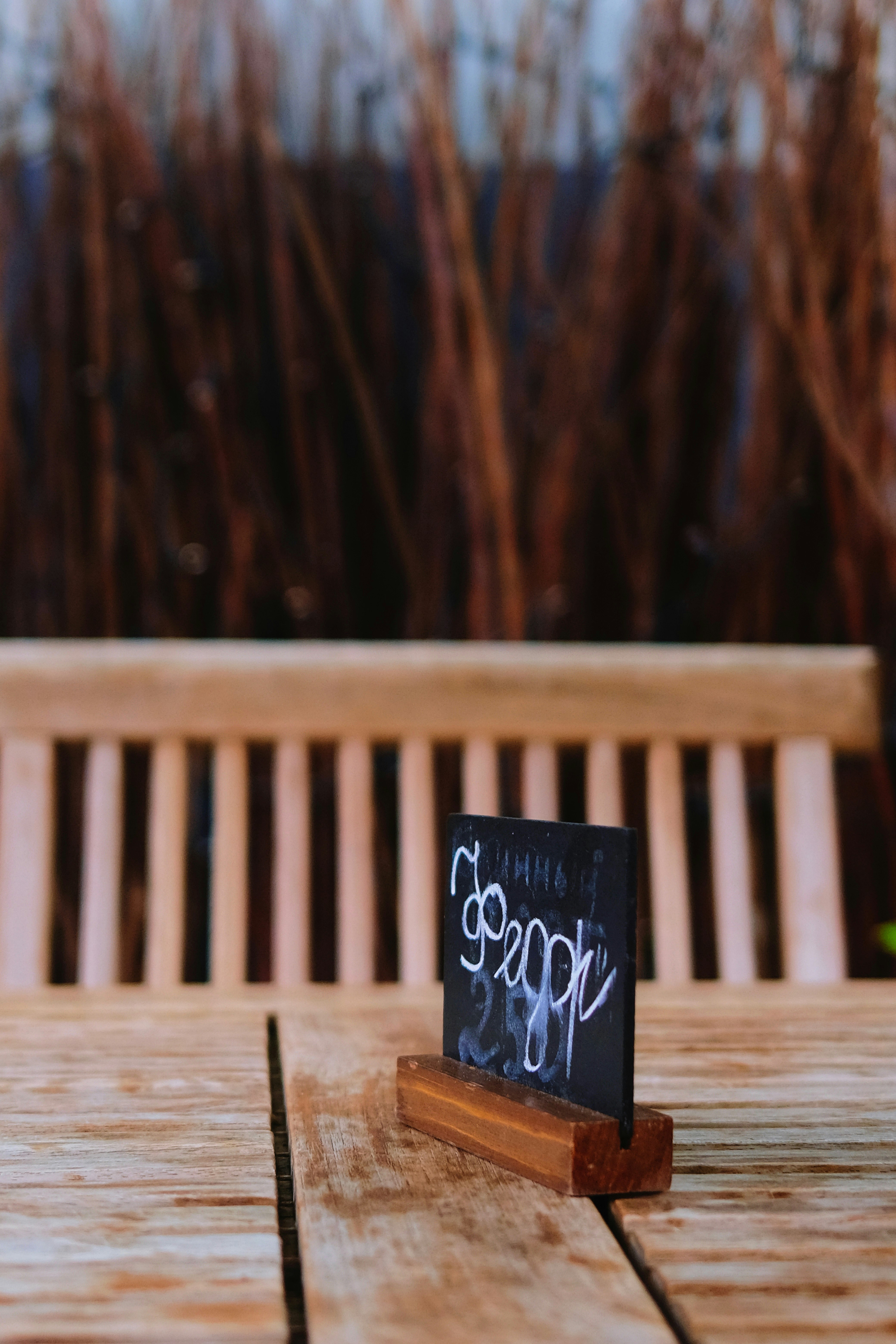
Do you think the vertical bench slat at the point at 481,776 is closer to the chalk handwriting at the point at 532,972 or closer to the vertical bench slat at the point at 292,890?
the vertical bench slat at the point at 292,890

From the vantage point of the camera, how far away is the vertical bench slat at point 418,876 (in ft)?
3.43

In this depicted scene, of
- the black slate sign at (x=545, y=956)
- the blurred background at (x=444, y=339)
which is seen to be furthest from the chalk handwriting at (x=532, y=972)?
the blurred background at (x=444, y=339)

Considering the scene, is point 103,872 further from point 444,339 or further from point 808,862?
point 444,339

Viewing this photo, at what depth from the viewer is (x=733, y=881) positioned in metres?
1.06

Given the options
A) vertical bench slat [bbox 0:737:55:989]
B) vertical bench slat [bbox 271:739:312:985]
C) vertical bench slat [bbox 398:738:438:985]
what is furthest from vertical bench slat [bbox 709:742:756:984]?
vertical bench slat [bbox 0:737:55:989]

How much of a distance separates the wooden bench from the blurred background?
1.40 feet

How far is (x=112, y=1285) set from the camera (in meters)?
0.33

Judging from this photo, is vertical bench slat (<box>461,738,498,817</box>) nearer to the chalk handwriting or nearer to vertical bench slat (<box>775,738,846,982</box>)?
vertical bench slat (<box>775,738,846,982</box>)

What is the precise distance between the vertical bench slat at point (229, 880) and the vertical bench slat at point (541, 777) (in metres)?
0.26

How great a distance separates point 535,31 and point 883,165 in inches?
19.2

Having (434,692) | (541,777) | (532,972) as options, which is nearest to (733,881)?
(541,777)

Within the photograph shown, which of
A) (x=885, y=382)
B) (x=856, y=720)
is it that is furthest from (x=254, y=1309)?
(x=885, y=382)

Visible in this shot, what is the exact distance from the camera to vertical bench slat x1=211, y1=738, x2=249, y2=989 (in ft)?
3.41

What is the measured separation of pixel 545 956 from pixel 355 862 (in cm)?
63
